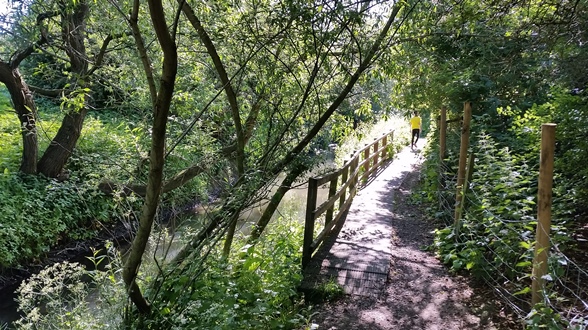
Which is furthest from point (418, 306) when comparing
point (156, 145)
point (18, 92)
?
point (18, 92)

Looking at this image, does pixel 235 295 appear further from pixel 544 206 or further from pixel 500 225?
pixel 500 225

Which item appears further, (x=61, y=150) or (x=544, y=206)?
(x=61, y=150)

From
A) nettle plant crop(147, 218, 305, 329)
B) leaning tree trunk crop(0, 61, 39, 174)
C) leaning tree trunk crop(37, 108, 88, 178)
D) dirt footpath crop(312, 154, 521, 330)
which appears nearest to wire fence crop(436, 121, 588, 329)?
dirt footpath crop(312, 154, 521, 330)

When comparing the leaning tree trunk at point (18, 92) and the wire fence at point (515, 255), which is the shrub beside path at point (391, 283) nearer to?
the wire fence at point (515, 255)

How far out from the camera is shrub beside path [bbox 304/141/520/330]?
379cm

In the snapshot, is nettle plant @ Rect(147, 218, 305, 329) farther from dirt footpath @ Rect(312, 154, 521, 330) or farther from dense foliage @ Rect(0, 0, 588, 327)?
dirt footpath @ Rect(312, 154, 521, 330)

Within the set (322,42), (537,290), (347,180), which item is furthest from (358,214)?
(537,290)

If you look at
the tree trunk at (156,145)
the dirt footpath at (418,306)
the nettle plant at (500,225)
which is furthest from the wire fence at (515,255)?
the tree trunk at (156,145)

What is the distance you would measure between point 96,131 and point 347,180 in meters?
7.07

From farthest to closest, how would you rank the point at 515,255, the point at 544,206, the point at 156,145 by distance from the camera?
the point at 515,255 → the point at 544,206 → the point at 156,145

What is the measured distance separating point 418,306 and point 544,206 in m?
1.87

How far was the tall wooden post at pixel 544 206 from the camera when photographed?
265cm

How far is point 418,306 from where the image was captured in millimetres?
4117

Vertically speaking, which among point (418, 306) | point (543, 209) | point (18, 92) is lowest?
point (418, 306)
